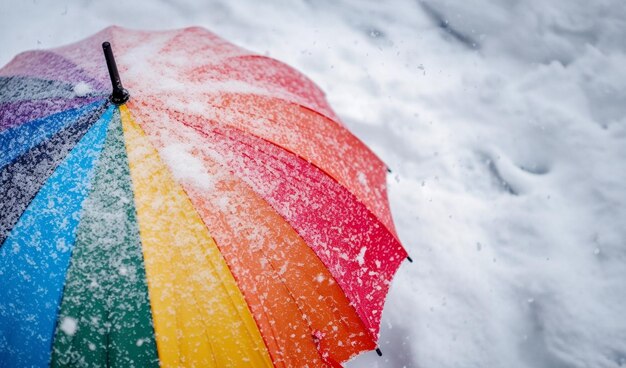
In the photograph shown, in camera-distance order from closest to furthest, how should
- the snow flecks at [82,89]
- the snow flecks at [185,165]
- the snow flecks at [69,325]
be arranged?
the snow flecks at [69,325], the snow flecks at [185,165], the snow flecks at [82,89]

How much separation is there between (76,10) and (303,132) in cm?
354

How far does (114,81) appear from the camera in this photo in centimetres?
190

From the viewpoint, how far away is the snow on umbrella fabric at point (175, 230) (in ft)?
5.49

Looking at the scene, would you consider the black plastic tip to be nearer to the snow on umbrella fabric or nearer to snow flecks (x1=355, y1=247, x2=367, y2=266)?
the snow on umbrella fabric

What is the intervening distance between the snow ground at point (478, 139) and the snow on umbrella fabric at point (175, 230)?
1368 millimetres

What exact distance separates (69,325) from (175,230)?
48 cm

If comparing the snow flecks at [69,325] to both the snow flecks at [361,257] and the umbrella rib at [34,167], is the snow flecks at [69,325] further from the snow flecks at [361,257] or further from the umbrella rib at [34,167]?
the snow flecks at [361,257]

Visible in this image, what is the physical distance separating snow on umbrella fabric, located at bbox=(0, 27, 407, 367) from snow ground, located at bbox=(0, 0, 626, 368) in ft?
4.49

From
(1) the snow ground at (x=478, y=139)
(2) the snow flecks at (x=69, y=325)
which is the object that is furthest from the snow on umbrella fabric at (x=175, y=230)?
Result: (1) the snow ground at (x=478, y=139)

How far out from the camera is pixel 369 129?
405 centimetres

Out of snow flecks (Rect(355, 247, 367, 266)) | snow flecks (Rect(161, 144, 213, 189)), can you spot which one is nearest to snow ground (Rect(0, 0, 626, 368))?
snow flecks (Rect(355, 247, 367, 266))

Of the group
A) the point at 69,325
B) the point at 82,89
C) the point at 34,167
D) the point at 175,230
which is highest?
the point at 82,89

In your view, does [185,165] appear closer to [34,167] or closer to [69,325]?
[34,167]

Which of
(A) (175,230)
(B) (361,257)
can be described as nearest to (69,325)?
(A) (175,230)
